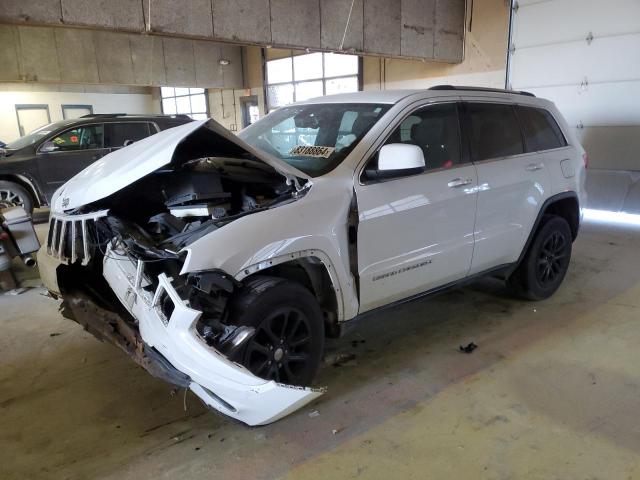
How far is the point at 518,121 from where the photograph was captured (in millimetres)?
3898

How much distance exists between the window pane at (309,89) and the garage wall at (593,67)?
6.94 metres

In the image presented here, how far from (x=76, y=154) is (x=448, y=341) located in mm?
7175

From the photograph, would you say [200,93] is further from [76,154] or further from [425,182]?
[425,182]

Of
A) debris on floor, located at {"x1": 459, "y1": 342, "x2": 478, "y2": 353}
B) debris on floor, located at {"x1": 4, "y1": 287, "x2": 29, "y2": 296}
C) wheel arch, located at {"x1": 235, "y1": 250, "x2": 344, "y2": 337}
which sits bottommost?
debris on floor, located at {"x1": 459, "y1": 342, "x2": 478, "y2": 353}

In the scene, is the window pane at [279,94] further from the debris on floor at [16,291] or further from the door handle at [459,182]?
the door handle at [459,182]

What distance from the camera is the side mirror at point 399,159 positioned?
107 inches

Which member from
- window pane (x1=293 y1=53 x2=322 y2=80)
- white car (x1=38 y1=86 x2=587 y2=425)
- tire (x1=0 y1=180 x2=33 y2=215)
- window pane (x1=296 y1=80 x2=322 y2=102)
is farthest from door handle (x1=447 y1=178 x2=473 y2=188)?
window pane (x1=293 y1=53 x2=322 y2=80)

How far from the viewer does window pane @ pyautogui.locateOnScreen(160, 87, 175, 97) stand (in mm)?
21125

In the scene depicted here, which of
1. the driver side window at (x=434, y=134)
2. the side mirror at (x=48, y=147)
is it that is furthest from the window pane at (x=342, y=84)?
the driver side window at (x=434, y=134)

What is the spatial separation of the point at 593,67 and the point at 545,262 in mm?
6008

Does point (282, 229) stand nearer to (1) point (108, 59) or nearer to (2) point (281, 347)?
(2) point (281, 347)

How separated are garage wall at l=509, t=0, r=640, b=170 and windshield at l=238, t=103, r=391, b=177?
7075mm

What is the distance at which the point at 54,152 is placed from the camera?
8.04m

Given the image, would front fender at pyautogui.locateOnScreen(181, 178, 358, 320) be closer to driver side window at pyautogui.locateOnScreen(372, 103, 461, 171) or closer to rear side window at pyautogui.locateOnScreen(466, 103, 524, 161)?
driver side window at pyautogui.locateOnScreen(372, 103, 461, 171)
